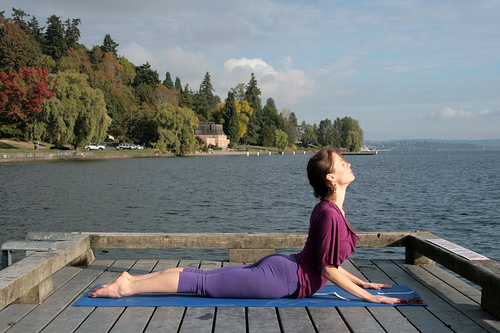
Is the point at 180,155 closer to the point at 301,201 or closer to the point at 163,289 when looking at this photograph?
the point at 301,201

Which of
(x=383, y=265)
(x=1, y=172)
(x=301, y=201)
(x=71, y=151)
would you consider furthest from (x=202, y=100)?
(x=383, y=265)

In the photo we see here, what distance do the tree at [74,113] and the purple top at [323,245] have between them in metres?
55.3

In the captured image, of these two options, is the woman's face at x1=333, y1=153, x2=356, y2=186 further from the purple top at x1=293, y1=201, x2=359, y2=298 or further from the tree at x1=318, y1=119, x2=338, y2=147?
the tree at x1=318, y1=119, x2=338, y2=147

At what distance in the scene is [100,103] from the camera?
193ft

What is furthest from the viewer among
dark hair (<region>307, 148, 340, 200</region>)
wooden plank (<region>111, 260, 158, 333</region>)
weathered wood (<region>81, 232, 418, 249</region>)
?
weathered wood (<region>81, 232, 418, 249</region>)

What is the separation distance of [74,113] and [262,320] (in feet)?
184

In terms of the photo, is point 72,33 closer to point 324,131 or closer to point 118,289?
point 324,131

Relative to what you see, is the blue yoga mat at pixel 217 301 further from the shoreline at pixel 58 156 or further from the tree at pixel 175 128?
the tree at pixel 175 128

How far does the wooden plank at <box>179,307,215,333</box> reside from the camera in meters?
3.73

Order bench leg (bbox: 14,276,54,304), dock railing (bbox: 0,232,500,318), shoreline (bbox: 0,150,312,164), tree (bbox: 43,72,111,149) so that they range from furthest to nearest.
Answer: tree (bbox: 43,72,111,149) < shoreline (bbox: 0,150,312,164) < bench leg (bbox: 14,276,54,304) < dock railing (bbox: 0,232,500,318)

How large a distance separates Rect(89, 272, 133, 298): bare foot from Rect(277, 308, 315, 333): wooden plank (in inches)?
54.3

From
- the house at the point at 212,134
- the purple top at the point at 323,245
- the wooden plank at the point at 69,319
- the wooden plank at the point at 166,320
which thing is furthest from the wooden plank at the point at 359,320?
the house at the point at 212,134

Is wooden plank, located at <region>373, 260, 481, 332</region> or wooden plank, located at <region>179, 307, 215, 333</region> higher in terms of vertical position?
wooden plank, located at <region>179, 307, 215, 333</region>

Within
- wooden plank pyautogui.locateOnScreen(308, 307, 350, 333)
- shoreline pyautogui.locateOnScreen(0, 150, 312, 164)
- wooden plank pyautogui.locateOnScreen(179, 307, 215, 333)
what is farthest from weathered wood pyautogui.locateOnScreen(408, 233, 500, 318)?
shoreline pyautogui.locateOnScreen(0, 150, 312, 164)
